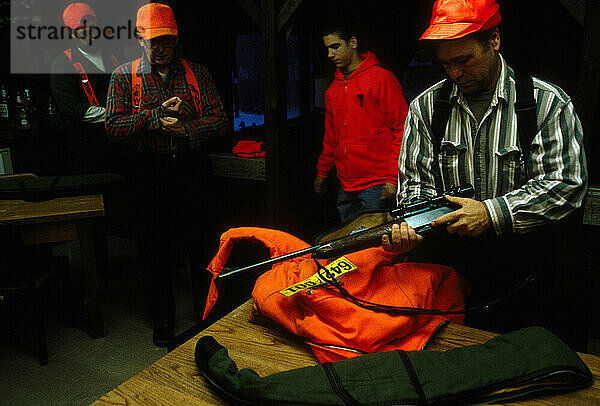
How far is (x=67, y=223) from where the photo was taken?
3.26 m

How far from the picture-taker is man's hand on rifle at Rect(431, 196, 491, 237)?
1656 mm

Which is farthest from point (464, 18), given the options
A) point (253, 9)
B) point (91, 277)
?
point (91, 277)

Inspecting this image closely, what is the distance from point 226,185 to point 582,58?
3.17 meters

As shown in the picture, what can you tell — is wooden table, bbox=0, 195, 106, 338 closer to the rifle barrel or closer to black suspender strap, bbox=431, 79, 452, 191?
the rifle barrel

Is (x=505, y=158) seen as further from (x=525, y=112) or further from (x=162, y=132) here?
(x=162, y=132)

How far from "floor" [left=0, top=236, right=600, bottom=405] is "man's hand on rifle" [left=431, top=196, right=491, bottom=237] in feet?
7.50

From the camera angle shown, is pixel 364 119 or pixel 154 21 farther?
pixel 364 119

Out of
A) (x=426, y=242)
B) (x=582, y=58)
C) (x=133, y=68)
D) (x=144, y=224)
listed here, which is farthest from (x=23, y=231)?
(x=582, y=58)

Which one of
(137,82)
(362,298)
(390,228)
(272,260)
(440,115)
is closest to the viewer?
(362,298)

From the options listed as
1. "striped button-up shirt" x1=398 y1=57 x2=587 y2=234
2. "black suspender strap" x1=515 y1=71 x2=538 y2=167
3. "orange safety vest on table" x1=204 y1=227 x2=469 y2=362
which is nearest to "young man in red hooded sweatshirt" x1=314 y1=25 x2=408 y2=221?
"striped button-up shirt" x1=398 y1=57 x2=587 y2=234

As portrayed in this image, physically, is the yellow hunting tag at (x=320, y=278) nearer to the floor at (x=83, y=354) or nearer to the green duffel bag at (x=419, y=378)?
the green duffel bag at (x=419, y=378)

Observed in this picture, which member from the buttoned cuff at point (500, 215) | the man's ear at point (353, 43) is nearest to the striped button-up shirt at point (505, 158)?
the buttoned cuff at point (500, 215)

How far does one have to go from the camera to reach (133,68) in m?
3.08

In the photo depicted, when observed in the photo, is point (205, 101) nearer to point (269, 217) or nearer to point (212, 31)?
point (269, 217)
